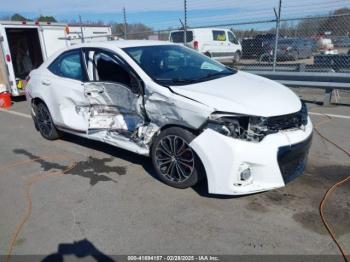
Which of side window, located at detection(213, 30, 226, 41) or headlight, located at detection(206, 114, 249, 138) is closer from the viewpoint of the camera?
headlight, located at detection(206, 114, 249, 138)

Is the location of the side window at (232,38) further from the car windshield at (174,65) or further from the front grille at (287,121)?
the front grille at (287,121)

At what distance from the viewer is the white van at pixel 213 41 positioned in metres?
17.5

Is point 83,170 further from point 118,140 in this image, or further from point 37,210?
point 37,210

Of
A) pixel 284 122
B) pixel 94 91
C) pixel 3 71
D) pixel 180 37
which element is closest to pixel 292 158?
pixel 284 122

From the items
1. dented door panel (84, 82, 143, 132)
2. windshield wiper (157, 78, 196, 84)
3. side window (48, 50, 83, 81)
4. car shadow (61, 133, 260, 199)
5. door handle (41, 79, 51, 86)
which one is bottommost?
car shadow (61, 133, 260, 199)

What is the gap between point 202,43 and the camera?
58.5ft

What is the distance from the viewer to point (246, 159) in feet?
10.8

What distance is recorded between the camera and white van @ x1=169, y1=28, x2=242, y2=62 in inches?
690

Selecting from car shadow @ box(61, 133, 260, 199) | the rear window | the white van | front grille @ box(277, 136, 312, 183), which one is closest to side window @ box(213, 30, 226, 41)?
the white van

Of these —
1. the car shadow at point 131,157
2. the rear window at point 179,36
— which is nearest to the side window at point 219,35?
the rear window at point 179,36

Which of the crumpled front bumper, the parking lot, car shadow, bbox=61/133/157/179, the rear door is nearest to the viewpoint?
the parking lot

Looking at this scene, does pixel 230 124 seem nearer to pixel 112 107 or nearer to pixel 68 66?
pixel 112 107

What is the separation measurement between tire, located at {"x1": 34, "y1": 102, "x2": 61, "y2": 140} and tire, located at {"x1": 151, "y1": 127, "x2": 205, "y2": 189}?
2645 mm

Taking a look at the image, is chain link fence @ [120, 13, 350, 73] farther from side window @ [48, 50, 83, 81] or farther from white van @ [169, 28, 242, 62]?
side window @ [48, 50, 83, 81]
